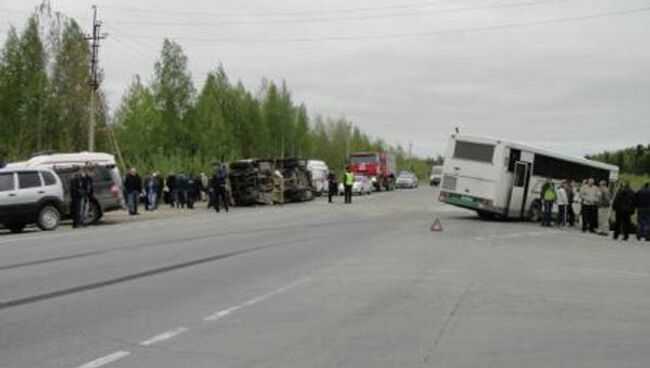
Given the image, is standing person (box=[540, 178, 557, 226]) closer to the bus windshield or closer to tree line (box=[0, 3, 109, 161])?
tree line (box=[0, 3, 109, 161])

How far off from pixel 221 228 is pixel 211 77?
43.4m

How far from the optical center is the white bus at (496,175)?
31.9 meters

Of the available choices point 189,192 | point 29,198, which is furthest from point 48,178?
point 189,192

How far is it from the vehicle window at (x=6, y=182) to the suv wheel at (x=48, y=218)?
109cm

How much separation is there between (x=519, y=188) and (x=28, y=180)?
56.3 feet

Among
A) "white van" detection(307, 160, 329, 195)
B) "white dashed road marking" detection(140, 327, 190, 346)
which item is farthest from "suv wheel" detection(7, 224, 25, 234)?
"white van" detection(307, 160, 329, 195)

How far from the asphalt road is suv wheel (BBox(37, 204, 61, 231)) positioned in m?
4.41

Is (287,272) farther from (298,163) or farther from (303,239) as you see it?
(298,163)

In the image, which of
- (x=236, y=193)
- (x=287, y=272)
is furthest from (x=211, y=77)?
(x=287, y=272)

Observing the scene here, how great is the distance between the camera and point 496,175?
31.8m

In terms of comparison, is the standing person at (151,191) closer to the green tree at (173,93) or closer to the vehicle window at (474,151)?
the vehicle window at (474,151)

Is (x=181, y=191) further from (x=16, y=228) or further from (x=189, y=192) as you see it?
(x=16, y=228)

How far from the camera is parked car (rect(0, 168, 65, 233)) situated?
25.2 metres

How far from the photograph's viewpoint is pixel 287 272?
1450cm
